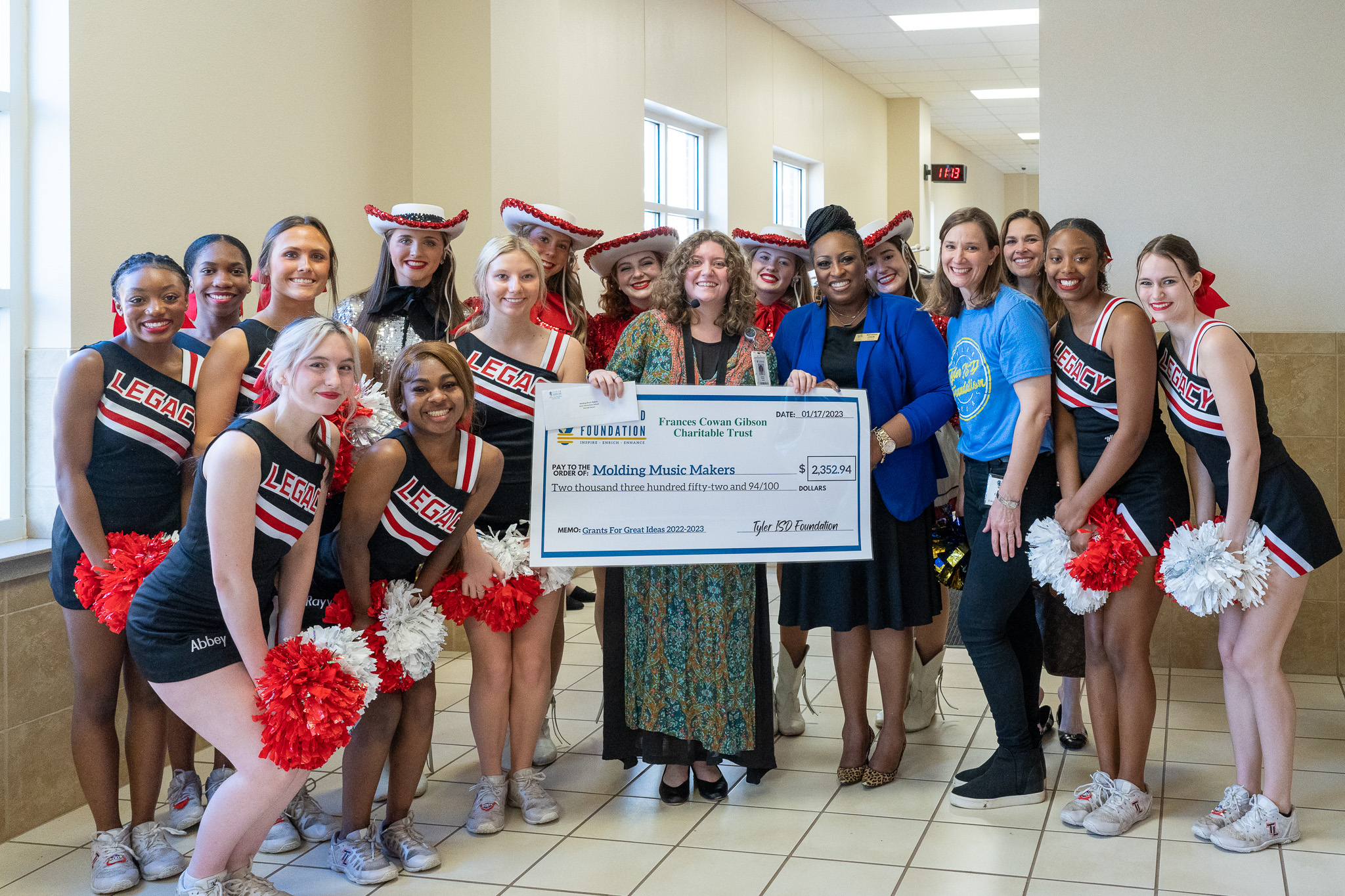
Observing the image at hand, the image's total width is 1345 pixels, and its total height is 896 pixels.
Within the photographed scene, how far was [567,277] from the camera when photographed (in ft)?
13.4

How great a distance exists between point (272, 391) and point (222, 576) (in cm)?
51

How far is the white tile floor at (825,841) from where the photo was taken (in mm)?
2918

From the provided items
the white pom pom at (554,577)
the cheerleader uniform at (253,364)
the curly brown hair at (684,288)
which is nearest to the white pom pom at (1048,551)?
the curly brown hair at (684,288)

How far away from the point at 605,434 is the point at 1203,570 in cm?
162

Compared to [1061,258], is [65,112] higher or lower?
higher

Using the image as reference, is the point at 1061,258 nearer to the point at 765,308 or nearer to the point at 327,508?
the point at 765,308

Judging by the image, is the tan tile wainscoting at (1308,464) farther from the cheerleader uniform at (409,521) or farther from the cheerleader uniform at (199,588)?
the cheerleader uniform at (199,588)

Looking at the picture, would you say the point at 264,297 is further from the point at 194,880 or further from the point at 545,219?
the point at 194,880

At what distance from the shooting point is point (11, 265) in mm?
3586

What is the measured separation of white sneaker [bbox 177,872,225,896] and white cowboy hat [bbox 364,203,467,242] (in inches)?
79.0

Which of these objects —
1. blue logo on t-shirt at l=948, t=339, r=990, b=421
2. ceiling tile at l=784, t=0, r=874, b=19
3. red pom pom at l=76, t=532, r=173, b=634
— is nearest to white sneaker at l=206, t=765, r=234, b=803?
red pom pom at l=76, t=532, r=173, b=634

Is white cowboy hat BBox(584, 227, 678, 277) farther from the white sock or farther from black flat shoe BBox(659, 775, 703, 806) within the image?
the white sock

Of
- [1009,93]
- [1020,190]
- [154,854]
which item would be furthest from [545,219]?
[1020,190]

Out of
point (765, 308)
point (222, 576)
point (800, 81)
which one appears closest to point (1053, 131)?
point (765, 308)
